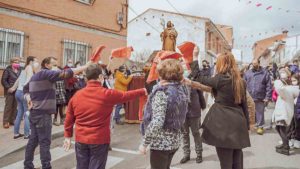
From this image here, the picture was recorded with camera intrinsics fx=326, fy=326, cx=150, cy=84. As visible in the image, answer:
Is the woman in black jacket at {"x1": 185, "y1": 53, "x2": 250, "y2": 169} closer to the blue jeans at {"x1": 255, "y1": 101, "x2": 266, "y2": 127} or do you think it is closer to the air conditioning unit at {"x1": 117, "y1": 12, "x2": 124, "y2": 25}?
the blue jeans at {"x1": 255, "y1": 101, "x2": 266, "y2": 127}

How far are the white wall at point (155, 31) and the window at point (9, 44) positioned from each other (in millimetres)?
21265

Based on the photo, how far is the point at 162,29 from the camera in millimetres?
34156

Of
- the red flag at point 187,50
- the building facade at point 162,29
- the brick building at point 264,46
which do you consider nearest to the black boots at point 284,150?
the red flag at point 187,50

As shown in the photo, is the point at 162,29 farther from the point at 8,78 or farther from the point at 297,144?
the point at 297,144

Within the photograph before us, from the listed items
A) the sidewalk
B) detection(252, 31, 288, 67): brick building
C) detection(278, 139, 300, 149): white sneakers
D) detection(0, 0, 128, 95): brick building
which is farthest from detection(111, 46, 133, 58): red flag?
detection(252, 31, 288, 67): brick building

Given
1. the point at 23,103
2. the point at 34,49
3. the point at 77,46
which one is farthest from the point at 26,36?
the point at 23,103

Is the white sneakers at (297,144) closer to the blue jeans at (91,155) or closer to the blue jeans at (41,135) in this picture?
the blue jeans at (91,155)

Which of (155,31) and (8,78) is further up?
(155,31)

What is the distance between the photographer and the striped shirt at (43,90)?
474 centimetres

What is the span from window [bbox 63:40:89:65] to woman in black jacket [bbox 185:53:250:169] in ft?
36.1

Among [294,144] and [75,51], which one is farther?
Answer: [75,51]

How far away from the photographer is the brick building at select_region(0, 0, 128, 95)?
38.7 feet

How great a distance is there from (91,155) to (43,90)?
1.56 meters

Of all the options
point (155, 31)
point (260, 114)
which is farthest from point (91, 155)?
point (155, 31)
